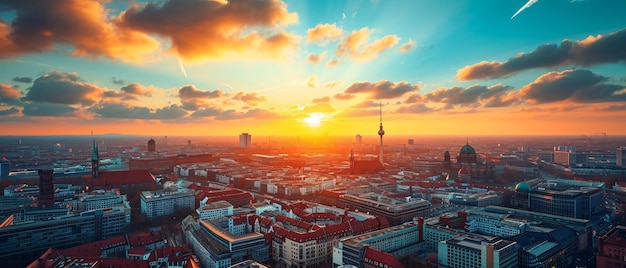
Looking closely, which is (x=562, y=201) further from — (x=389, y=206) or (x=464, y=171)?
(x=464, y=171)

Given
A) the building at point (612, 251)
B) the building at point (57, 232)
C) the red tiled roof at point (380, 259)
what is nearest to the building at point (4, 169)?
the building at point (57, 232)

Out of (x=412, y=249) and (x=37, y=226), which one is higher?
(x=37, y=226)

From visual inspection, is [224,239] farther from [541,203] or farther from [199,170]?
[199,170]

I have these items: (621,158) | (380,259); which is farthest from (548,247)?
(621,158)

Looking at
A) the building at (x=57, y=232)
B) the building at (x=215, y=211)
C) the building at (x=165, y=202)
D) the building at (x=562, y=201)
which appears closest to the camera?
the building at (x=57, y=232)

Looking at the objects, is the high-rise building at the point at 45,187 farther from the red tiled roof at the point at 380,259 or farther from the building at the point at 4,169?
the building at the point at 4,169

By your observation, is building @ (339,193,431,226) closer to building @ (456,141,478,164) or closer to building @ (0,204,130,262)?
building @ (0,204,130,262)

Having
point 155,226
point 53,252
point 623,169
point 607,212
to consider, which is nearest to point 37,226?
point 53,252
